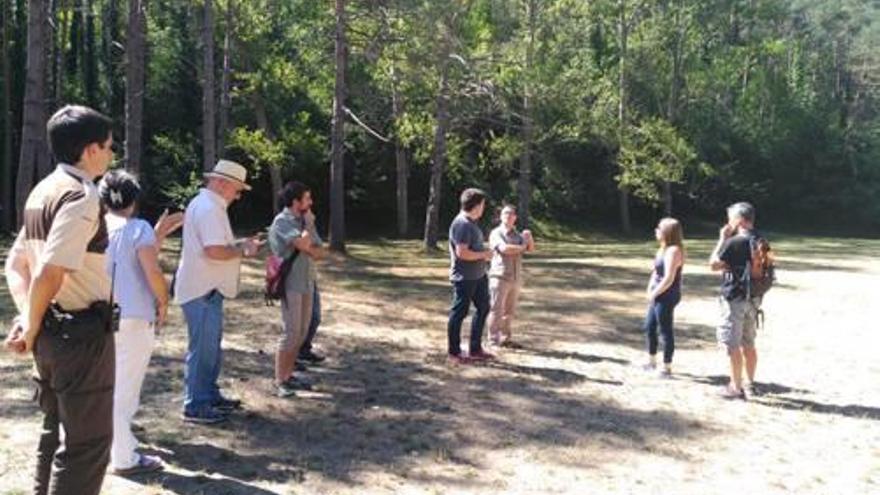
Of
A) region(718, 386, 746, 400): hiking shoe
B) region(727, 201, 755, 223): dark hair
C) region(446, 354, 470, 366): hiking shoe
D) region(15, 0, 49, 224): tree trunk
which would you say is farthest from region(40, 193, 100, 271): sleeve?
region(15, 0, 49, 224): tree trunk

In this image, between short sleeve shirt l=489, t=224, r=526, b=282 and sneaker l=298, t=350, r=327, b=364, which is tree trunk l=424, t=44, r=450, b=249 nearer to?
short sleeve shirt l=489, t=224, r=526, b=282

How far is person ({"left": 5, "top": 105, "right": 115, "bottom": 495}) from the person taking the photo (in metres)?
3.33

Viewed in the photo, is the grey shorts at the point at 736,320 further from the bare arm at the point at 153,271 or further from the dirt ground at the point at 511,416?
the bare arm at the point at 153,271

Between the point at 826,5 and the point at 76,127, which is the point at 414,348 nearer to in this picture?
the point at 76,127

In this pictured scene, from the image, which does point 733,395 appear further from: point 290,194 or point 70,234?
point 70,234

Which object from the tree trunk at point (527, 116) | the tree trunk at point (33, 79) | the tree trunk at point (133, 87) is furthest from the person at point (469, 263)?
the tree trunk at point (527, 116)

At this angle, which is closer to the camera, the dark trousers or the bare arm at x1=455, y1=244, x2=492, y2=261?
the dark trousers

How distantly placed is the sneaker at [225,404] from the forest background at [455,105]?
29.1 feet

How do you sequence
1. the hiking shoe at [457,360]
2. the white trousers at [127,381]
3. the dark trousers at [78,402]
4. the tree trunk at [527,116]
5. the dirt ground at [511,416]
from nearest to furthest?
1. the dark trousers at [78,402]
2. the white trousers at [127,381]
3. the dirt ground at [511,416]
4. the hiking shoe at [457,360]
5. the tree trunk at [527,116]

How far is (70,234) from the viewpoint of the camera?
331cm

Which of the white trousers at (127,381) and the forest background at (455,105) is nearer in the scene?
the white trousers at (127,381)

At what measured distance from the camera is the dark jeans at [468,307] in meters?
8.47

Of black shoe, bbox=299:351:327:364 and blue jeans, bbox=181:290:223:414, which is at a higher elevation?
blue jeans, bbox=181:290:223:414

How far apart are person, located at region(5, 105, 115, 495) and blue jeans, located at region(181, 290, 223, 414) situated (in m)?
2.10
